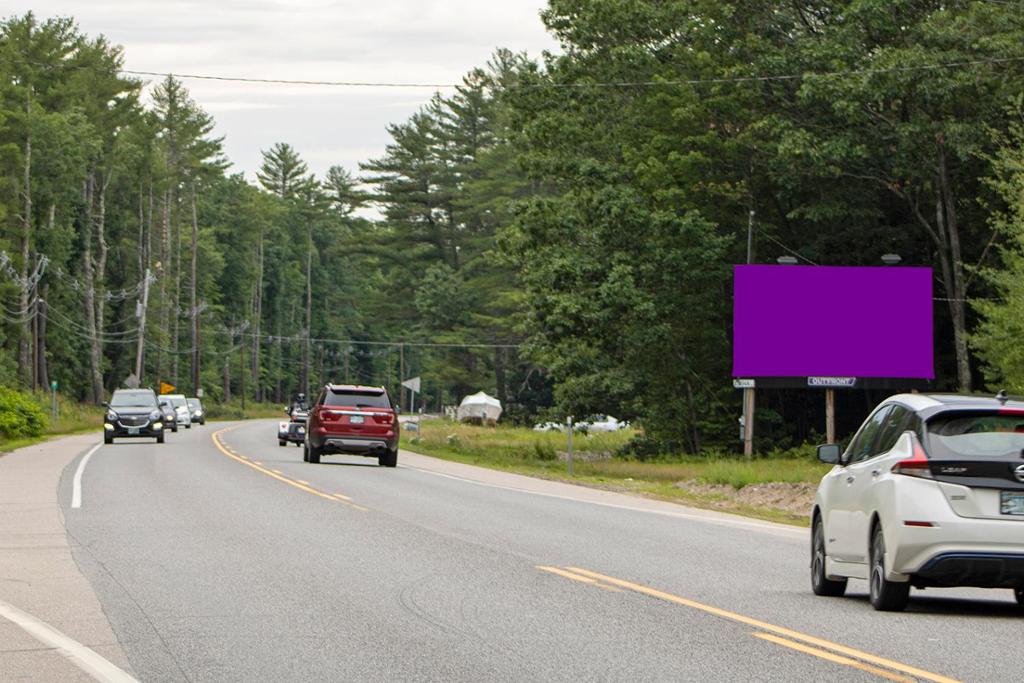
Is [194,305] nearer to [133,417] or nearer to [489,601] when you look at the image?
[133,417]

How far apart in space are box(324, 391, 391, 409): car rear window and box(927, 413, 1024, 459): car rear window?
28.5 meters

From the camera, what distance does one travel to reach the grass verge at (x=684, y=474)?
32.2 metres

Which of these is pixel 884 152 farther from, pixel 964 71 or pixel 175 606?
pixel 175 606

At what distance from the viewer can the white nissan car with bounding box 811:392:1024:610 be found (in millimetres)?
12344

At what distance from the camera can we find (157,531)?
67.3 ft

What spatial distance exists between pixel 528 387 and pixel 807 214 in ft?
208

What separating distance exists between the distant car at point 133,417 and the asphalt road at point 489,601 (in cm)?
2863

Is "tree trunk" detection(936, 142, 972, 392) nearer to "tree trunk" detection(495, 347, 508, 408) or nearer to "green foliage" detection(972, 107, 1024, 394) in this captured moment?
"green foliage" detection(972, 107, 1024, 394)

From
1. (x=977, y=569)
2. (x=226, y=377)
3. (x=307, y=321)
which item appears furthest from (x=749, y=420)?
(x=307, y=321)

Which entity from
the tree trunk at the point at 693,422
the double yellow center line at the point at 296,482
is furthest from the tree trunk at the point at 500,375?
the double yellow center line at the point at 296,482

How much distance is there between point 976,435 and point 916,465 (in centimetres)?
52

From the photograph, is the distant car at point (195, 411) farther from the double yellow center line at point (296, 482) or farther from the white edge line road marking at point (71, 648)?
the white edge line road marking at point (71, 648)

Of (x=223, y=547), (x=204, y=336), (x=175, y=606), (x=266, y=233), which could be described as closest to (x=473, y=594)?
(x=175, y=606)

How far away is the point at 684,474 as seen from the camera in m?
44.7
